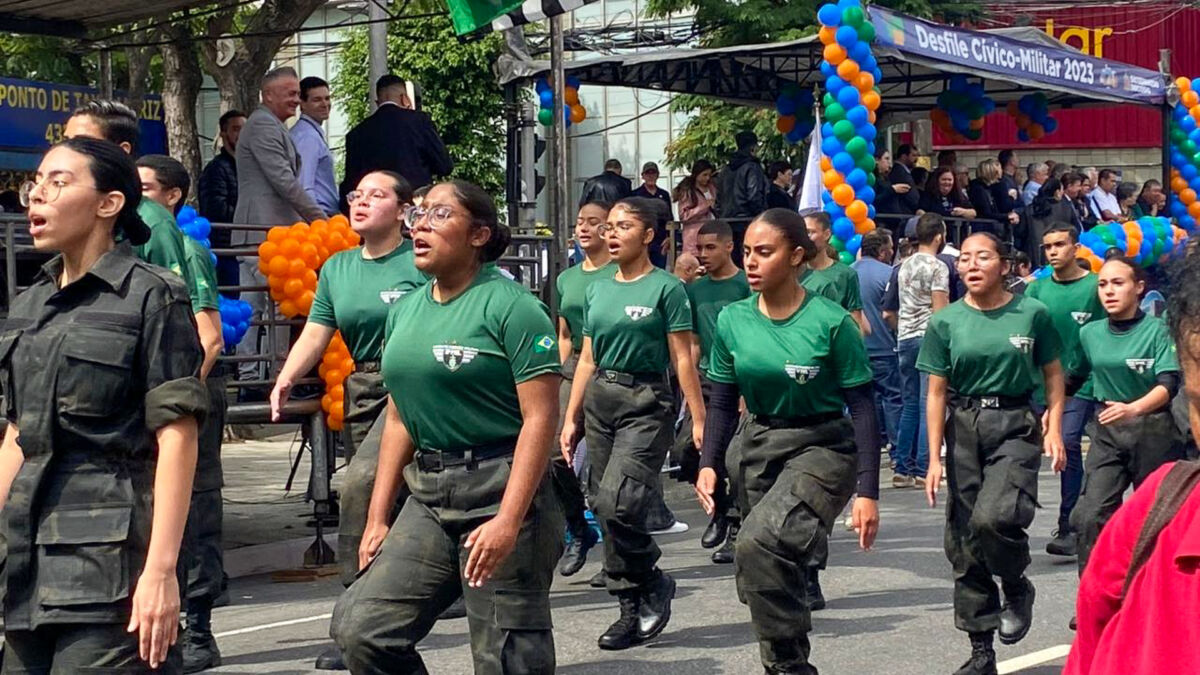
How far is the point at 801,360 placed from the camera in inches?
275

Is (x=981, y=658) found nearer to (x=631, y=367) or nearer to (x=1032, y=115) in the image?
(x=631, y=367)

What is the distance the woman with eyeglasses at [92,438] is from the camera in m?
4.38

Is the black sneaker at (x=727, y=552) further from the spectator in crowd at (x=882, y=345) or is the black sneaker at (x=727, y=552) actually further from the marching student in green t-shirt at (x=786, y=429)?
the spectator in crowd at (x=882, y=345)

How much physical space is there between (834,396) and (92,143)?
334cm

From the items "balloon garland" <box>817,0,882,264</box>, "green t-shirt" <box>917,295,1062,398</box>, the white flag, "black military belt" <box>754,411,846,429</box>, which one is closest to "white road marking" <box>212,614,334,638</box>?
"black military belt" <box>754,411,846,429</box>

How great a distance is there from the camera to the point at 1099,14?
3406cm

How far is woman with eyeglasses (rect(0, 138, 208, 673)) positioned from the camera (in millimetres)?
4379

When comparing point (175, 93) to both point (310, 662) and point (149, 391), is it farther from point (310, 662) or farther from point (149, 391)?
point (149, 391)

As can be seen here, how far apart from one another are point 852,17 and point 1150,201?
868 centimetres

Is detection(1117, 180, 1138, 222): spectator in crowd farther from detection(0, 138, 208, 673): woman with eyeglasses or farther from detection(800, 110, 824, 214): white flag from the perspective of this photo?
detection(0, 138, 208, 673): woman with eyeglasses

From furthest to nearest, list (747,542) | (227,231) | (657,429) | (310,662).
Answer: (227,231), (657,429), (310,662), (747,542)

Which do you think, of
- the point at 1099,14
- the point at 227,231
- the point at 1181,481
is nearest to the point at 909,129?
the point at 1099,14

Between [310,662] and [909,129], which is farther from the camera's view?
[909,129]

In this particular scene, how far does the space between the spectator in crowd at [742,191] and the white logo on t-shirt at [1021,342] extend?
953 centimetres
